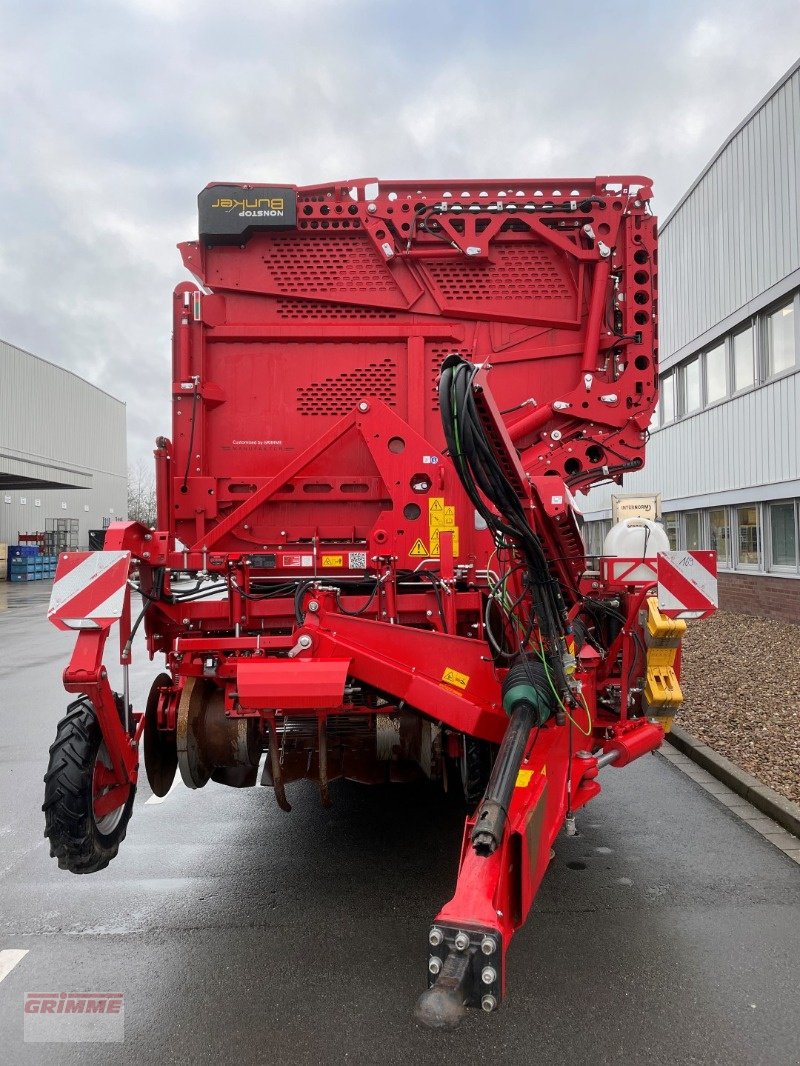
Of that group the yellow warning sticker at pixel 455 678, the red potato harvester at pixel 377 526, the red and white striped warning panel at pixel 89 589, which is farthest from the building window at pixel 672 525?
the red and white striped warning panel at pixel 89 589

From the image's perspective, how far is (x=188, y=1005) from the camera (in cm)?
283

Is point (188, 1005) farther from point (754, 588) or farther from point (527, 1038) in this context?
point (754, 588)

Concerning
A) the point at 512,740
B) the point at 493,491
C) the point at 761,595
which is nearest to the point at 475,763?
the point at 512,740

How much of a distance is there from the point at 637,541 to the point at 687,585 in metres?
0.46

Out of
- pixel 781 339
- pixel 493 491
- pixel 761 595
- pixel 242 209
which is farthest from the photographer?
pixel 761 595

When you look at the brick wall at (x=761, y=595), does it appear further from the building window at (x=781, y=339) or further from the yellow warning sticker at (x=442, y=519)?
the yellow warning sticker at (x=442, y=519)

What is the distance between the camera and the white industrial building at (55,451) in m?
32.7

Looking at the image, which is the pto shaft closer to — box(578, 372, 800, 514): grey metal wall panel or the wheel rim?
the wheel rim

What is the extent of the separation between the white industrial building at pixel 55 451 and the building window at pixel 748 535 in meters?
26.4

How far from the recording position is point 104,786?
3.25 meters

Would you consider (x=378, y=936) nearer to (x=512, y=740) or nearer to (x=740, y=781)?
(x=512, y=740)

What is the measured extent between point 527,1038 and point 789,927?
1.49 meters

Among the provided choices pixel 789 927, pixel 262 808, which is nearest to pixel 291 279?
pixel 262 808

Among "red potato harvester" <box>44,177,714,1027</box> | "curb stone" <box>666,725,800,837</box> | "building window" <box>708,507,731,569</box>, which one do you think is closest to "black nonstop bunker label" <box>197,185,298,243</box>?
"red potato harvester" <box>44,177,714,1027</box>
